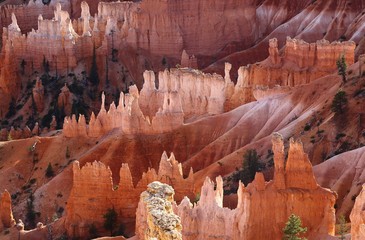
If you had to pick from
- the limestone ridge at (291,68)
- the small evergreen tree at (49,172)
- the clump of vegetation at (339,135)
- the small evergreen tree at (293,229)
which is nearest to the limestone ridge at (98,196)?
the clump of vegetation at (339,135)

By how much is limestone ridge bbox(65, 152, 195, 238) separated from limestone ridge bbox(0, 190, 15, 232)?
329 centimetres

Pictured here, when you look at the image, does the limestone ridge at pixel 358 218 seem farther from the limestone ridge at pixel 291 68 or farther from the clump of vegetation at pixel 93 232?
the limestone ridge at pixel 291 68

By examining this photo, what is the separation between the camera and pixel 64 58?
372 ft

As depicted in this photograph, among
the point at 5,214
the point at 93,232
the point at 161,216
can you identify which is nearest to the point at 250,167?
the point at 93,232

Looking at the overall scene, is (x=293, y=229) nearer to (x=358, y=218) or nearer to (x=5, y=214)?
(x=358, y=218)

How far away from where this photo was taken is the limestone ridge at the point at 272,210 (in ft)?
159

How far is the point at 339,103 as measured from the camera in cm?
6569

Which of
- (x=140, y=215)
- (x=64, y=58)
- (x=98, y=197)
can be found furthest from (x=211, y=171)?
(x=64, y=58)

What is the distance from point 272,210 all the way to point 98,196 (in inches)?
724

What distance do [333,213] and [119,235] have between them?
15.7m

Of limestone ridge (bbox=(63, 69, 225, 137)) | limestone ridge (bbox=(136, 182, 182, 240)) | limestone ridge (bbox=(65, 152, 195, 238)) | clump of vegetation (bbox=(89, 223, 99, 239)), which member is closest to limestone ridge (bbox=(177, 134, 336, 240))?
limestone ridge (bbox=(65, 152, 195, 238))

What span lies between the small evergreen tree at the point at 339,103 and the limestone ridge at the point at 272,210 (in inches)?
659

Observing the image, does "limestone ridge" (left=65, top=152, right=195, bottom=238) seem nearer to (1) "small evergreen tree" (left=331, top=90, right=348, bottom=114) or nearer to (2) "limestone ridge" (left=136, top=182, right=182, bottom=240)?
(1) "small evergreen tree" (left=331, top=90, right=348, bottom=114)

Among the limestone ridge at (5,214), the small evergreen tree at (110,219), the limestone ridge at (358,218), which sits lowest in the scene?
the limestone ridge at (5,214)
